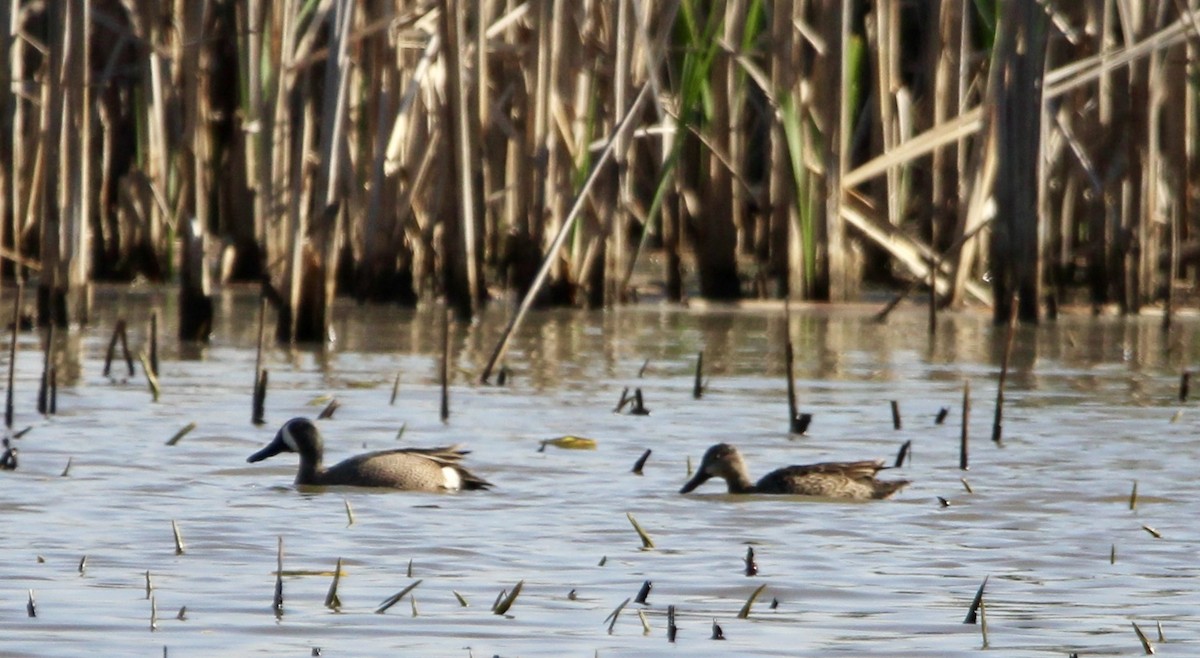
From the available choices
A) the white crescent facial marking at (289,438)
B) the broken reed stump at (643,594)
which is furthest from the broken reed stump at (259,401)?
the broken reed stump at (643,594)

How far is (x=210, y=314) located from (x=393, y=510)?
5088 mm

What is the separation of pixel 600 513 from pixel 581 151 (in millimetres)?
5893

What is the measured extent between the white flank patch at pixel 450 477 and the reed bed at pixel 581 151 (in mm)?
3654

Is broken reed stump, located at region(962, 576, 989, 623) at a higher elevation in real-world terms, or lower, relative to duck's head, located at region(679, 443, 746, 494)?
lower

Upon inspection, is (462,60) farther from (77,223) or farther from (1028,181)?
(1028,181)

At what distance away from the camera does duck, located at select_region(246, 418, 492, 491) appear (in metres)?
6.86

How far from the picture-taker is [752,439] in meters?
8.40

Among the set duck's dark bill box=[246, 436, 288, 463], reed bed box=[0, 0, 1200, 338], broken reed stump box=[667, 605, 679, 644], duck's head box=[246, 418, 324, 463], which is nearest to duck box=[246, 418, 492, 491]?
duck's head box=[246, 418, 324, 463]

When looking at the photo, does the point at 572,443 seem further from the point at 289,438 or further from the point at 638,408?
the point at 289,438

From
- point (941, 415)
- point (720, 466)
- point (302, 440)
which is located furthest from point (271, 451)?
point (941, 415)

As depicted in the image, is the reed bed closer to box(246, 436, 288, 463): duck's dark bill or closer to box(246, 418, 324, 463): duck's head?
box(246, 436, 288, 463): duck's dark bill

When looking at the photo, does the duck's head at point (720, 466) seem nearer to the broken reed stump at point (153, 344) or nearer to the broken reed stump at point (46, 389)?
the broken reed stump at point (46, 389)

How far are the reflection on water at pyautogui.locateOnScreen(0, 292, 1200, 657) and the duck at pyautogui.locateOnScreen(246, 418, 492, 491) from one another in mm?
67

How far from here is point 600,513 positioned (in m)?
6.54
